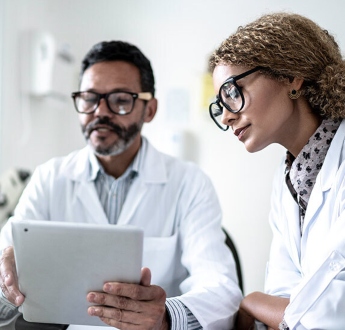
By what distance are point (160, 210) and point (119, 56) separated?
1.75 feet

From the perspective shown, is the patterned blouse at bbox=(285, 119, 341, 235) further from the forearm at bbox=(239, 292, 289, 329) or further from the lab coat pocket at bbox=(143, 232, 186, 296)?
the lab coat pocket at bbox=(143, 232, 186, 296)

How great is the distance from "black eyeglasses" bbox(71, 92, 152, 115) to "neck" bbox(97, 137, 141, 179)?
0.43 ft

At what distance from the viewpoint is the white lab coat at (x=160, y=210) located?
1.39m

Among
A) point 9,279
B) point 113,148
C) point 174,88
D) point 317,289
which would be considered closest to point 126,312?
point 9,279

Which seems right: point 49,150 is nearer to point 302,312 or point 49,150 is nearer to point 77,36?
point 77,36

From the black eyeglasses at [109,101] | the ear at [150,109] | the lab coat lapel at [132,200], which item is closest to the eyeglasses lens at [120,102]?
the black eyeglasses at [109,101]

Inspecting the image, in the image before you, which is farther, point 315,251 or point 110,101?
point 110,101

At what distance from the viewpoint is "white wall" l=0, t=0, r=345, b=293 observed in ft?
7.91

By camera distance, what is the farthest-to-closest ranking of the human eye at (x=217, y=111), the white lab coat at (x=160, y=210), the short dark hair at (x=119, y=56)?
1. the short dark hair at (x=119, y=56)
2. the white lab coat at (x=160, y=210)
3. the human eye at (x=217, y=111)

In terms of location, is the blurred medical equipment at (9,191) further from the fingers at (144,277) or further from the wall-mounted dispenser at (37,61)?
the fingers at (144,277)

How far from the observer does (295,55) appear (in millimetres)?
1079

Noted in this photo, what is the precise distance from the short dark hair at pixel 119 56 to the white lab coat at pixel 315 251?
613 millimetres

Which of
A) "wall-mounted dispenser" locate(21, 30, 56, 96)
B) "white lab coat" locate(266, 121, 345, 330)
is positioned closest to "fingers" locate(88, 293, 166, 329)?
"white lab coat" locate(266, 121, 345, 330)

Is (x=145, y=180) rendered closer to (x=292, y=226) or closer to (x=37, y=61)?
(x=292, y=226)
